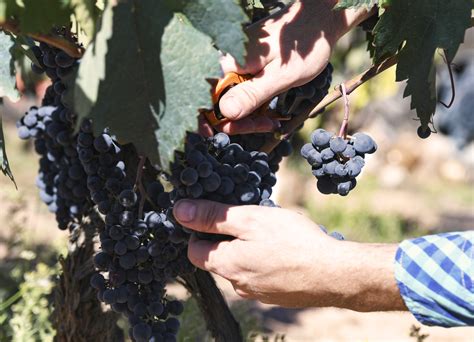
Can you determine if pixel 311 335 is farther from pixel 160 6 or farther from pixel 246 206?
pixel 160 6

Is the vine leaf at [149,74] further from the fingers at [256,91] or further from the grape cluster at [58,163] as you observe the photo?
the grape cluster at [58,163]

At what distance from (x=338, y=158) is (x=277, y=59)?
215mm


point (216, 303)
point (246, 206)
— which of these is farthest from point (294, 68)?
point (216, 303)

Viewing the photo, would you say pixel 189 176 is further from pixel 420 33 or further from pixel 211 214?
pixel 420 33

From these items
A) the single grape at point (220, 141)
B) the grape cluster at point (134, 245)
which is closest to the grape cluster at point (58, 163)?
the grape cluster at point (134, 245)

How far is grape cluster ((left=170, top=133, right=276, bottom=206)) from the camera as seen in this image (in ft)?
4.11

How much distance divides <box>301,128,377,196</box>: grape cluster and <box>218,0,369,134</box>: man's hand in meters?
0.11

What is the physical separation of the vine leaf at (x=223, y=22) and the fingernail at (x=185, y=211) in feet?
0.86

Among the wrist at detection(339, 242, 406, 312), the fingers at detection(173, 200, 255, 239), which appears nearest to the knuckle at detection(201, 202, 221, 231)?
the fingers at detection(173, 200, 255, 239)

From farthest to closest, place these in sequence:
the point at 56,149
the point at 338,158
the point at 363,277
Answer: the point at 56,149
the point at 338,158
the point at 363,277

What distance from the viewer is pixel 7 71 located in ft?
4.49

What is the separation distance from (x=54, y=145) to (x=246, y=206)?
69 cm

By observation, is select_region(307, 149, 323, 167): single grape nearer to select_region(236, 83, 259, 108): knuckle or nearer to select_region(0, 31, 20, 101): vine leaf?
select_region(236, 83, 259, 108): knuckle

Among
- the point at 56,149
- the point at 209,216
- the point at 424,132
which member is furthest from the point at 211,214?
the point at 56,149
